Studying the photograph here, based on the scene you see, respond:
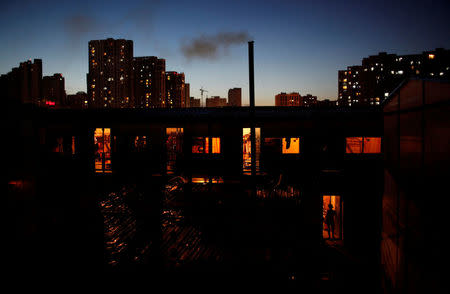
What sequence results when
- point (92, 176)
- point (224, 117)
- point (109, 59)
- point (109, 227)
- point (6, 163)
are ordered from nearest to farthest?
point (6, 163), point (109, 227), point (224, 117), point (92, 176), point (109, 59)

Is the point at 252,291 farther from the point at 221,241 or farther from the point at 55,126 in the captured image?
the point at 55,126

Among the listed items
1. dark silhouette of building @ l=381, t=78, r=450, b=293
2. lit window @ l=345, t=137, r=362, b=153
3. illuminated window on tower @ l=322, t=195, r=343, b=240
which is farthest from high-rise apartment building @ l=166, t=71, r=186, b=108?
dark silhouette of building @ l=381, t=78, r=450, b=293

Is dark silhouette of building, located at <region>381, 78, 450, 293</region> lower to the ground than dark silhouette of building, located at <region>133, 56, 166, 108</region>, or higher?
lower

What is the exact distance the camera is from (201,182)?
47.1ft

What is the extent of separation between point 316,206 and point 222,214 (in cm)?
522

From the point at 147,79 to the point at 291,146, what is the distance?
363ft

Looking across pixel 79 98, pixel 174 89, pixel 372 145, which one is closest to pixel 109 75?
pixel 79 98

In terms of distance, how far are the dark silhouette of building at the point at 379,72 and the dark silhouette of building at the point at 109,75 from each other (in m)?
92.7

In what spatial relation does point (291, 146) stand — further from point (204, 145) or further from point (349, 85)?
point (349, 85)

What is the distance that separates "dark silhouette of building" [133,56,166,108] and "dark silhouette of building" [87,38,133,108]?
387 centimetres

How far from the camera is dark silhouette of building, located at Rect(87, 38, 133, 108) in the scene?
10306 centimetres

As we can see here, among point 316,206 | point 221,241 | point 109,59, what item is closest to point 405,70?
point 316,206

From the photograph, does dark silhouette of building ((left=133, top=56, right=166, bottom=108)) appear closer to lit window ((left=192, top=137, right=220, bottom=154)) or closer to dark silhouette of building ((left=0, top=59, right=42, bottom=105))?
dark silhouette of building ((left=0, top=59, right=42, bottom=105))

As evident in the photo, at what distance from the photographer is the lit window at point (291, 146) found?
13273 mm
